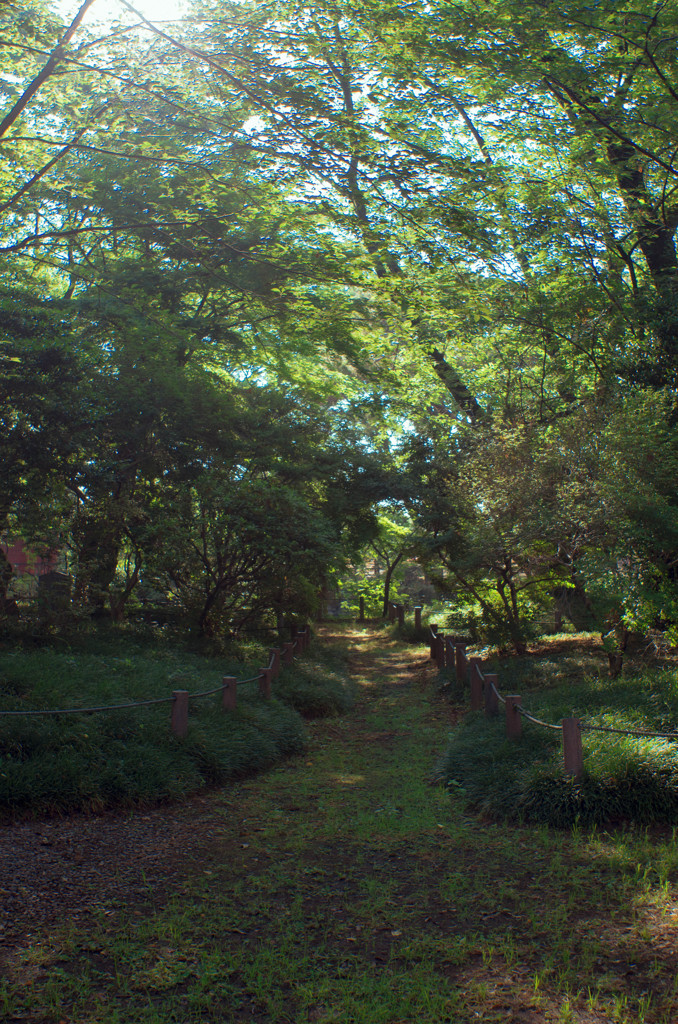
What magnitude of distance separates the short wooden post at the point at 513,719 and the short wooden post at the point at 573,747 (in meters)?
1.48

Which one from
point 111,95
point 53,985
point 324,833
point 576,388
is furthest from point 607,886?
point 576,388

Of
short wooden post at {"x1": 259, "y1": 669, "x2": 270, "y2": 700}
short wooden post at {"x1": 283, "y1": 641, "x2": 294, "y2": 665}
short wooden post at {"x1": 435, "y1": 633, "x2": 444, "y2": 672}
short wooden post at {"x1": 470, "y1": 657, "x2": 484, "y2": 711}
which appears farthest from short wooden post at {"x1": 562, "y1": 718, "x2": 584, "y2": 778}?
short wooden post at {"x1": 435, "y1": 633, "x2": 444, "y2": 672}

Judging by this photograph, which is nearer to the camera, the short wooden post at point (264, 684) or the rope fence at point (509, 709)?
the rope fence at point (509, 709)

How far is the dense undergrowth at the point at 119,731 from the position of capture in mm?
6309

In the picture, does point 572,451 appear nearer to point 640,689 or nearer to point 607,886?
point 640,689

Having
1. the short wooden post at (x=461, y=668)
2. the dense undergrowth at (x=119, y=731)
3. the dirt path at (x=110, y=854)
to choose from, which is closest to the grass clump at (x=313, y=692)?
the dense undergrowth at (x=119, y=731)

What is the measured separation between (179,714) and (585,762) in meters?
4.11

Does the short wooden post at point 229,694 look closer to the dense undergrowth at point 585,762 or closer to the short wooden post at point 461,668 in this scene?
the dense undergrowth at point 585,762

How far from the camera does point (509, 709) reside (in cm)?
781

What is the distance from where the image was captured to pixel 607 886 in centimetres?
484

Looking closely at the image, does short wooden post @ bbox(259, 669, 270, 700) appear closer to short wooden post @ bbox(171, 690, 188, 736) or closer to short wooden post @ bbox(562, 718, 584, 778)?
short wooden post @ bbox(171, 690, 188, 736)

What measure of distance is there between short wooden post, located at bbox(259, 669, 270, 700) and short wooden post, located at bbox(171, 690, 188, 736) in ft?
9.10

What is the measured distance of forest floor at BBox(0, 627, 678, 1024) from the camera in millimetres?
3709

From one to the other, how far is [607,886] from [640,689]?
14.8 ft
